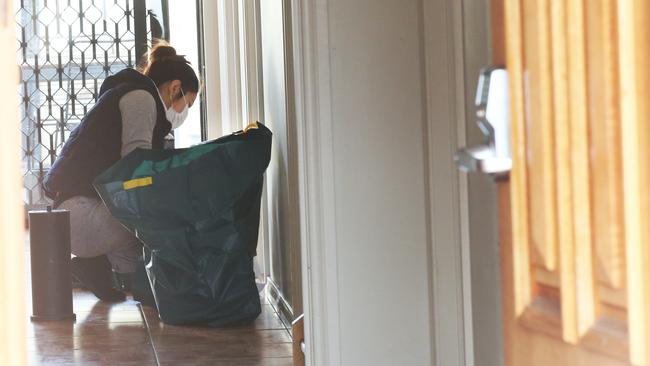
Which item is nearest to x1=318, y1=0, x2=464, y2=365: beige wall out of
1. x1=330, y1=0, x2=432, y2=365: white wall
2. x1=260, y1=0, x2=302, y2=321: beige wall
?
x1=330, y1=0, x2=432, y2=365: white wall

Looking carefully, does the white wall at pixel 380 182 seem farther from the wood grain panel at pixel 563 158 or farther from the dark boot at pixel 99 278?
the dark boot at pixel 99 278

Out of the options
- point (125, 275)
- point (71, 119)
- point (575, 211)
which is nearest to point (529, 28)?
point (575, 211)

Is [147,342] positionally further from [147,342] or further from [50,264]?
[50,264]

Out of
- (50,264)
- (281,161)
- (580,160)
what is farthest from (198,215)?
(580,160)

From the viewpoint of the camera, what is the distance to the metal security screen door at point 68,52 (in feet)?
18.1

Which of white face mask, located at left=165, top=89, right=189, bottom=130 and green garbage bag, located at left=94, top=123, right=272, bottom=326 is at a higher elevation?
white face mask, located at left=165, top=89, right=189, bottom=130

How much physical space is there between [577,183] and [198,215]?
284cm

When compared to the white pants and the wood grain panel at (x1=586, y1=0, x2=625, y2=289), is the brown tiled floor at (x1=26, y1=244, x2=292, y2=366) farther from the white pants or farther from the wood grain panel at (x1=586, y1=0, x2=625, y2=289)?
the wood grain panel at (x1=586, y1=0, x2=625, y2=289)

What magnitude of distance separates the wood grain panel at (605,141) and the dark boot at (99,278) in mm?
3616

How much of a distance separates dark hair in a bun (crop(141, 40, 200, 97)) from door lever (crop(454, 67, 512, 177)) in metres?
3.54

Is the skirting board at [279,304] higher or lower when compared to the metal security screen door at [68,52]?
lower

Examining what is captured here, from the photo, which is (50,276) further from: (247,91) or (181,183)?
(247,91)

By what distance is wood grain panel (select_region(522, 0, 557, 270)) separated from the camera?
0.92 metres

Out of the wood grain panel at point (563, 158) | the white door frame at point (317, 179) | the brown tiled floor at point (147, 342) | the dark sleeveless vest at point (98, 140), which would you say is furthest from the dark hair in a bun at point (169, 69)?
the wood grain panel at point (563, 158)
